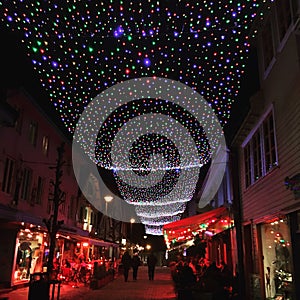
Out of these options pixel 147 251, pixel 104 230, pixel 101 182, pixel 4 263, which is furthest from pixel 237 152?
pixel 147 251

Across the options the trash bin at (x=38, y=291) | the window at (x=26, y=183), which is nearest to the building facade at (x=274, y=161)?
the trash bin at (x=38, y=291)

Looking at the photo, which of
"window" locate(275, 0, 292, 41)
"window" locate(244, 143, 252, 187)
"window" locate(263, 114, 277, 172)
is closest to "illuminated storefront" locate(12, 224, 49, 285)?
"window" locate(244, 143, 252, 187)

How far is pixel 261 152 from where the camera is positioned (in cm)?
1121

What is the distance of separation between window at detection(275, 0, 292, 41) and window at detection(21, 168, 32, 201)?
13565mm

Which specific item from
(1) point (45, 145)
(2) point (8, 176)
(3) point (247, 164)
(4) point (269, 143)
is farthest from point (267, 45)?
(1) point (45, 145)

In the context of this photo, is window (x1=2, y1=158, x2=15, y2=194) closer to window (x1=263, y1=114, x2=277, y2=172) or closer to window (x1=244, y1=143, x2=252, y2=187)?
window (x1=244, y1=143, x2=252, y2=187)

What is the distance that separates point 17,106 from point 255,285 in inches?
500

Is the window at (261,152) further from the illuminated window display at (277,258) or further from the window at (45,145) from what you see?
the window at (45,145)

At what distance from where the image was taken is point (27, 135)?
1811 cm

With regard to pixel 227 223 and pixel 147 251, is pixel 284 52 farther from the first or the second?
pixel 147 251

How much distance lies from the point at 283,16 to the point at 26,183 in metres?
14.3

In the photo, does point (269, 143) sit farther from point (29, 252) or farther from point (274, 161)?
point (29, 252)

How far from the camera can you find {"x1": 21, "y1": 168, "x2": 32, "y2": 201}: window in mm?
17891

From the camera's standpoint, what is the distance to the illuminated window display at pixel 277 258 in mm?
9094
